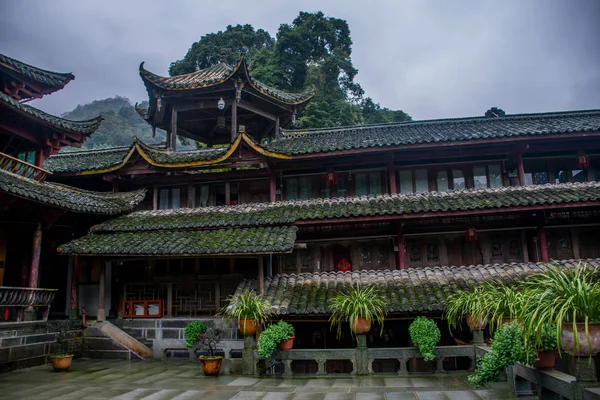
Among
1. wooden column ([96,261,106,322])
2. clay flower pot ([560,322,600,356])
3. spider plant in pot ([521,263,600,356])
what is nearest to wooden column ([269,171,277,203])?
wooden column ([96,261,106,322])

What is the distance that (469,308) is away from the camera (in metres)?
9.24

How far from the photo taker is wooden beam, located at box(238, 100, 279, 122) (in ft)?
50.5

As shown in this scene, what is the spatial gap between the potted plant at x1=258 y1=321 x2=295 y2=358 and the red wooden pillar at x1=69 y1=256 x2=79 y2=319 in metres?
6.84

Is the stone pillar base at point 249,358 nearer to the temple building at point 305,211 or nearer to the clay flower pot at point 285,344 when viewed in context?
the clay flower pot at point 285,344

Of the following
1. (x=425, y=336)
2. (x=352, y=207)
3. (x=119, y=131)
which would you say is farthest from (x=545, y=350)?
(x=119, y=131)

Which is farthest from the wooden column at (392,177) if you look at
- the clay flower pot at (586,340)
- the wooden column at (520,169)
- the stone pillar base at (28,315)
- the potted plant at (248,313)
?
the stone pillar base at (28,315)

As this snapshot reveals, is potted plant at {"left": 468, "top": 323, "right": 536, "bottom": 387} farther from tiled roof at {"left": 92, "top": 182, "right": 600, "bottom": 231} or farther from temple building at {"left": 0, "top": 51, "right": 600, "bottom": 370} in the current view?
tiled roof at {"left": 92, "top": 182, "right": 600, "bottom": 231}

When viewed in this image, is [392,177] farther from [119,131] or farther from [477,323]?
[119,131]

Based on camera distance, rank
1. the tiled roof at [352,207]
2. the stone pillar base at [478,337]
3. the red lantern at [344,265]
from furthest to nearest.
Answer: the red lantern at [344,265]
the tiled roof at [352,207]
the stone pillar base at [478,337]

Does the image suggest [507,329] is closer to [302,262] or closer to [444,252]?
[444,252]

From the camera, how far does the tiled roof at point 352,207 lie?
11602 millimetres

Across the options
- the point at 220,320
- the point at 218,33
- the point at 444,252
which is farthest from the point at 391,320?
the point at 218,33

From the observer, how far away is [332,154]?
13.3 meters

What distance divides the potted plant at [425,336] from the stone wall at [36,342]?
30.3 feet
